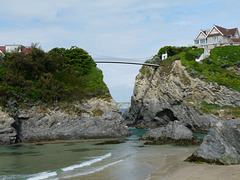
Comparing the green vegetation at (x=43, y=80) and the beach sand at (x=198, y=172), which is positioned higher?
the green vegetation at (x=43, y=80)

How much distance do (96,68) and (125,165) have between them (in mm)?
33179

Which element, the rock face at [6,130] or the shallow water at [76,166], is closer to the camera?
the shallow water at [76,166]

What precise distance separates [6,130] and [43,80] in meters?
10.0

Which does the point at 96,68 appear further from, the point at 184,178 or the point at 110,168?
the point at 184,178

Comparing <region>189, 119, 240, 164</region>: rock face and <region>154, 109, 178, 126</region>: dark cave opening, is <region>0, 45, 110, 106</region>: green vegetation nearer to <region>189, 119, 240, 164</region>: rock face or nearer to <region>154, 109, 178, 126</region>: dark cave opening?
<region>154, 109, 178, 126</region>: dark cave opening

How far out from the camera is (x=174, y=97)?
155 feet

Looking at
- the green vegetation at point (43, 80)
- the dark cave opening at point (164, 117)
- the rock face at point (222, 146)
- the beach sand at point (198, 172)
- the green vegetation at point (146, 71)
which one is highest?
the green vegetation at point (146, 71)

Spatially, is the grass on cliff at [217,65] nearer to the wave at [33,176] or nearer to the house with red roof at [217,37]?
the house with red roof at [217,37]

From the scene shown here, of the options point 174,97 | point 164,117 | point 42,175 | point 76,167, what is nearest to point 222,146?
point 76,167

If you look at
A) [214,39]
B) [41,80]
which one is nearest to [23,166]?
[41,80]

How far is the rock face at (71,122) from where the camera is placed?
107 feet

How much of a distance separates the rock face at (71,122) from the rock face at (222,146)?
20.6 m

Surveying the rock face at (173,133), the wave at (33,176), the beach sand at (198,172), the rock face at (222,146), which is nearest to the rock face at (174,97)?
the rock face at (173,133)

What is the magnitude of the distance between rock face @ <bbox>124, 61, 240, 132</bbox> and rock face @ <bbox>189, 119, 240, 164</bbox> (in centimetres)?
2458
